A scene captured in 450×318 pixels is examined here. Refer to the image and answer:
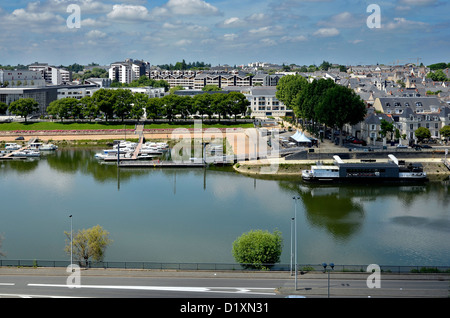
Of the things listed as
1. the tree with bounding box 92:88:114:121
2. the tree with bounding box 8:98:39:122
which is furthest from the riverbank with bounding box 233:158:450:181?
the tree with bounding box 8:98:39:122

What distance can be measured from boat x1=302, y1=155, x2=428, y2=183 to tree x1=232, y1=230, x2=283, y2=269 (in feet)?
42.9

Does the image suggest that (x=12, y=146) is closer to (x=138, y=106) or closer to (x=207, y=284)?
(x=138, y=106)

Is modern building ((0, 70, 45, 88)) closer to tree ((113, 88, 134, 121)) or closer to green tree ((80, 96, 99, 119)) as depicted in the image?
green tree ((80, 96, 99, 119))

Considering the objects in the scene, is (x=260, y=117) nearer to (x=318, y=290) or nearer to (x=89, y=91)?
(x=89, y=91)

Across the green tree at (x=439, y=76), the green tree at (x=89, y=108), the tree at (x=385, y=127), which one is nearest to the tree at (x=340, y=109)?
the tree at (x=385, y=127)

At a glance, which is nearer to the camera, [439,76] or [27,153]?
[27,153]

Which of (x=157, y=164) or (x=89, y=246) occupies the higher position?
(x=157, y=164)

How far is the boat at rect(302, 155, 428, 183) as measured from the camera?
26.1m

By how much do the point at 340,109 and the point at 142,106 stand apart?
18185 millimetres

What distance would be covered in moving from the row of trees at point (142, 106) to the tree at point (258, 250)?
29503 millimetres

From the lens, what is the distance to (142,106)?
4291 centimetres

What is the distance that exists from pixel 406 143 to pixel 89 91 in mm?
31985

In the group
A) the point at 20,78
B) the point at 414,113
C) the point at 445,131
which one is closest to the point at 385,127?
the point at 414,113

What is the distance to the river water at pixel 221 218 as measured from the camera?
15.6 meters
